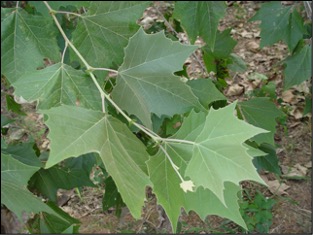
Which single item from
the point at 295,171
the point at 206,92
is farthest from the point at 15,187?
the point at 295,171

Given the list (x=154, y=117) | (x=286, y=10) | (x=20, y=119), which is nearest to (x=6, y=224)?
(x=154, y=117)

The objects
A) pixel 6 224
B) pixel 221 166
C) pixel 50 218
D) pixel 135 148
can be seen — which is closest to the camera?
pixel 221 166

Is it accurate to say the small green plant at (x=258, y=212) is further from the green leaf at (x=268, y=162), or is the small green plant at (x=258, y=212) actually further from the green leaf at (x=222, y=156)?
the green leaf at (x=222, y=156)

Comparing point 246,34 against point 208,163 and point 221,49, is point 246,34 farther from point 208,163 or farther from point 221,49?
point 208,163

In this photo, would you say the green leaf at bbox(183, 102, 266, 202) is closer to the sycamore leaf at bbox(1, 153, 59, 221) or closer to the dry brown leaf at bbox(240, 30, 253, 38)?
the sycamore leaf at bbox(1, 153, 59, 221)

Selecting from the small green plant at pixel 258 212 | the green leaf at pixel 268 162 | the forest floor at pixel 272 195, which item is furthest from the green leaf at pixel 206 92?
the small green plant at pixel 258 212

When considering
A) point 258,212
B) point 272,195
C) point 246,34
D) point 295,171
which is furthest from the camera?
point 246,34

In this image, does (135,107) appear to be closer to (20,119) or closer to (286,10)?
(286,10)
